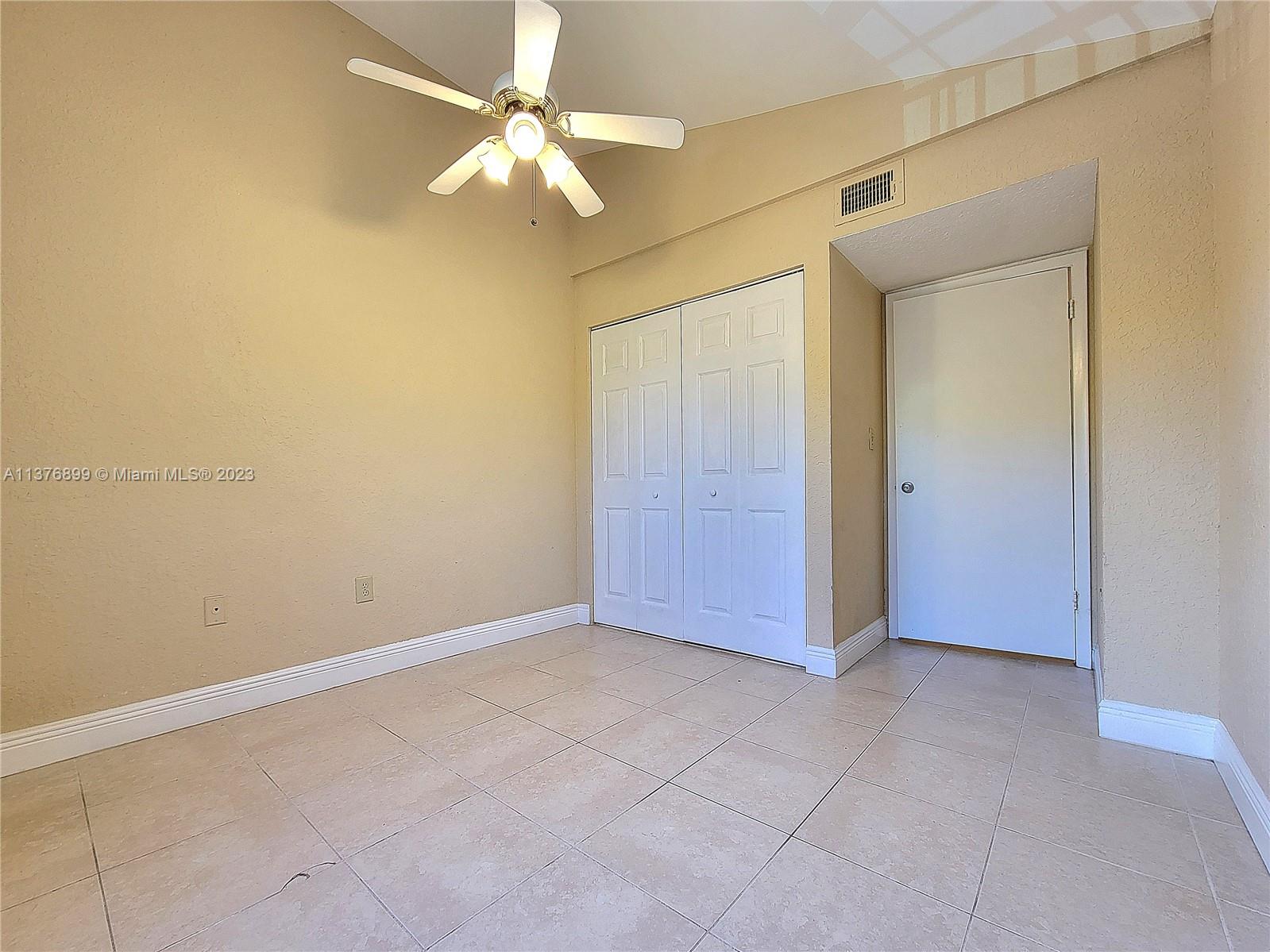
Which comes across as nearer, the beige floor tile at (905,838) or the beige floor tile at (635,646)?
the beige floor tile at (905,838)

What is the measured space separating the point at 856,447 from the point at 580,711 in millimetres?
1982

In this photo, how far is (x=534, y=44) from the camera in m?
1.77

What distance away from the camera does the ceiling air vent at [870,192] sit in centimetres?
237

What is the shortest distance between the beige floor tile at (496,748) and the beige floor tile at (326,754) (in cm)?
18

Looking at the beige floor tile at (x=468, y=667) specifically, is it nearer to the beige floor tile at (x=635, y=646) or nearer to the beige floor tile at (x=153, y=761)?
the beige floor tile at (x=635, y=646)

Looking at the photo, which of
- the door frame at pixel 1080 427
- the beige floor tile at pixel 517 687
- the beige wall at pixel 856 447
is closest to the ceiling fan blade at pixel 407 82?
the beige wall at pixel 856 447

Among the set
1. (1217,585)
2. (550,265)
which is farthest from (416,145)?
(1217,585)

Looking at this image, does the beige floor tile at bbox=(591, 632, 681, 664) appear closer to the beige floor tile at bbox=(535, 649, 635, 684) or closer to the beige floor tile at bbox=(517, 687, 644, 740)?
the beige floor tile at bbox=(535, 649, 635, 684)

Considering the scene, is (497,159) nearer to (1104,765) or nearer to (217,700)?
(217,700)

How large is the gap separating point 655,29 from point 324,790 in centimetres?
330

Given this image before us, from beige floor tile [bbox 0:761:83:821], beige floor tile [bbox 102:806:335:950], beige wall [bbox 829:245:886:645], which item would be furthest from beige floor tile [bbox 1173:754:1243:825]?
beige floor tile [bbox 0:761:83:821]

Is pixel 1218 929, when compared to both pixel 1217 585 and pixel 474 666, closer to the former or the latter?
pixel 1217 585

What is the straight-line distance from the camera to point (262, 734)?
206cm

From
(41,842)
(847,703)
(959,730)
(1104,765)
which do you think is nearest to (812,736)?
(847,703)
